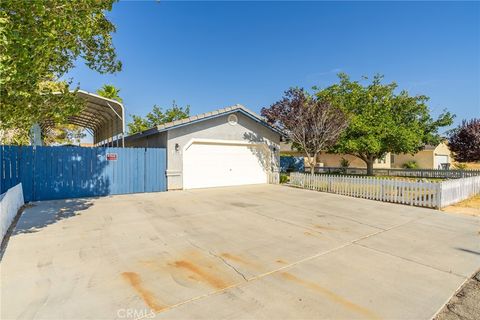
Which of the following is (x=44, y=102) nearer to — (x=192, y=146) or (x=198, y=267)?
(x=198, y=267)

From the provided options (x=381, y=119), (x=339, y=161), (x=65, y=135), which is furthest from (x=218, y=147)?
(x=339, y=161)

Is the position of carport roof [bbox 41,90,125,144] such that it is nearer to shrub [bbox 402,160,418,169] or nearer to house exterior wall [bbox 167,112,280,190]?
house exterior wall [bbox 167,112,280,190]

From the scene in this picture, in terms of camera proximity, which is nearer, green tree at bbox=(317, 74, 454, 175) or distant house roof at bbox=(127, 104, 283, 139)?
distant house roof at bbox=(127, 104, 283, 139)

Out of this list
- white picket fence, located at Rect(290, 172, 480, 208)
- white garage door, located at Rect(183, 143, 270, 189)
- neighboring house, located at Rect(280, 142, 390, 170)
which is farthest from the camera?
neighboring house, located at Rect(280, 142, 390, 170)

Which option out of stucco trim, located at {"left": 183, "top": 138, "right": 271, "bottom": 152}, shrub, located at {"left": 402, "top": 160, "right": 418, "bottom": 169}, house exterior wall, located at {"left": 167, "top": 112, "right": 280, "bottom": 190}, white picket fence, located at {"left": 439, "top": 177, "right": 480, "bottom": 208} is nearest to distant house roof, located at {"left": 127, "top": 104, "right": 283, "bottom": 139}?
house exterior wall, located at {"left": 167, "top": 112, "right": 280, "bottom": 190}

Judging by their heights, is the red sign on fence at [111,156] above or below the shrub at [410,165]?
above

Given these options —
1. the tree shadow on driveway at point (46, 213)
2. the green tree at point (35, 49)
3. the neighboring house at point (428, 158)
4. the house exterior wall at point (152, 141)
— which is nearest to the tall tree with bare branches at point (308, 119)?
the house exterior wall at point (152, 141)

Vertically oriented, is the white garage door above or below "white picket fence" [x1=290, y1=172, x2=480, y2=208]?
above

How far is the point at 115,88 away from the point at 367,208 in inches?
1148

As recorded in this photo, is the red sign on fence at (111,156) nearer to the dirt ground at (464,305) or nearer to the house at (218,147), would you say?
the house at (218,147)

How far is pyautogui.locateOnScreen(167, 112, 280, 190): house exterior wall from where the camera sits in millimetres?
12242

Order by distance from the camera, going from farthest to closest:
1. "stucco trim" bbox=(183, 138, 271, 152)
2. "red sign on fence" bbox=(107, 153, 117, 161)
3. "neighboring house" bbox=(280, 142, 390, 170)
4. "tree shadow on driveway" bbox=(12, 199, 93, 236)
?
"neighboring house" bbox=(280, 142, 390, 170) < "stucco trim" bbox=(183, 138, 271, 152) < "red sign on fence" bbox=(107, 153, 117, 161) < "tree shadow on driveway" bbox=(12, 199, 93, 236)

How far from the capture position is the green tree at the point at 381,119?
18531 millimetres

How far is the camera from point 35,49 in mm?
4750
